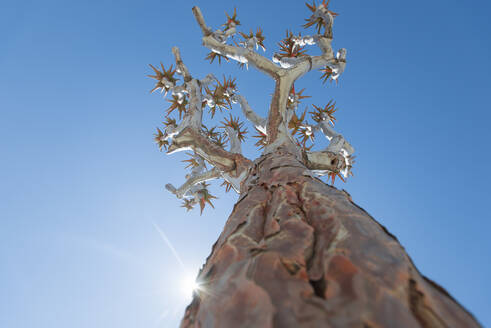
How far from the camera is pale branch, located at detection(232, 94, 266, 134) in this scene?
4768mm

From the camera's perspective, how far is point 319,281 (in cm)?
75

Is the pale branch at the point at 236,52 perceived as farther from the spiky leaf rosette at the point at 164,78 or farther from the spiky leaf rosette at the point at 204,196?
the spiky leaf rosette at the point at 204,196

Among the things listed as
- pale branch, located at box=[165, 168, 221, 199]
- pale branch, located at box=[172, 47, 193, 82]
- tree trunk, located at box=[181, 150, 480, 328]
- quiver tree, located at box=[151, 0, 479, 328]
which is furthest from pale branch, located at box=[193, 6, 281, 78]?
tree trunk, located at box=[181, 150, 480, 328]

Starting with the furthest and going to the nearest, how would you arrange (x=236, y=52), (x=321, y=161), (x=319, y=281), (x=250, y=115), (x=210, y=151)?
1. (x=250, y=115)
2. (x=236, y=52)
3. (x=210, y=151)
4. (x=321, y=161)
5. (x=319, y=281)

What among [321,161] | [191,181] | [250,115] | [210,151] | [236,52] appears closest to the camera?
[321,161]

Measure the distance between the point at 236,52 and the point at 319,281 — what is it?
13.4 feet

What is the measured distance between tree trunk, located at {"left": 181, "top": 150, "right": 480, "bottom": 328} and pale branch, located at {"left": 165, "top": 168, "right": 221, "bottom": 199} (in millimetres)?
3719

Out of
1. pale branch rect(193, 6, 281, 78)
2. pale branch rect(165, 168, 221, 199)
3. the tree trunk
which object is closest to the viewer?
the tree trunk

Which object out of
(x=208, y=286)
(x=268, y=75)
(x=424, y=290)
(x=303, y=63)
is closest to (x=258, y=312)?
(x=208, y=286)

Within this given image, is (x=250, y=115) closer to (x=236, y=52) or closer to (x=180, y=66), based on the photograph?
(x=236, y=52)

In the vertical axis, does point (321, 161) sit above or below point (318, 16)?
below

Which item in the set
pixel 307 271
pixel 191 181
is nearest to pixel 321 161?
pixel 307 271

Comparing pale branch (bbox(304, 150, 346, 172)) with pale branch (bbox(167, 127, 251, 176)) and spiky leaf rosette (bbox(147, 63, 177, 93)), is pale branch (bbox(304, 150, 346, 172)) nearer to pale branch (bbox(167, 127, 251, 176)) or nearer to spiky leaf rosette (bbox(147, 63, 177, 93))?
pale branch (bbox(167, 127, 251, 176))

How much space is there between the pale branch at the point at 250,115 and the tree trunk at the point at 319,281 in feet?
12.1
